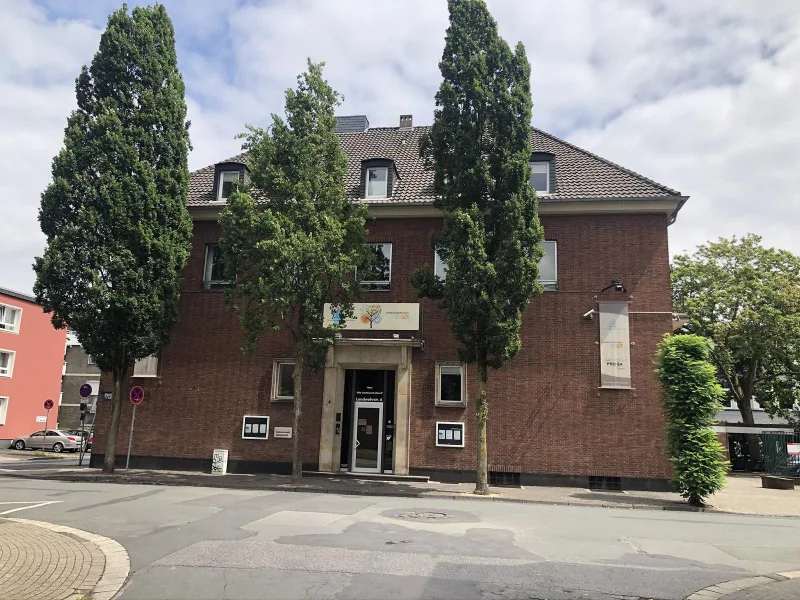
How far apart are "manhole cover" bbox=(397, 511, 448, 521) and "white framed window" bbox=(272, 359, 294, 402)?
9116 mm

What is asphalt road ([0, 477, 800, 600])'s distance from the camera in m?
6.29

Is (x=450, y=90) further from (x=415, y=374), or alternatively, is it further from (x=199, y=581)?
(x=199, y=581)

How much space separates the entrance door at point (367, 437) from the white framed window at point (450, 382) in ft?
6.66

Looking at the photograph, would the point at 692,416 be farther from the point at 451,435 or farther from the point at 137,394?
the point at 137,394

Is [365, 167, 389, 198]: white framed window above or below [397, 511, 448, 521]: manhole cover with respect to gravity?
above

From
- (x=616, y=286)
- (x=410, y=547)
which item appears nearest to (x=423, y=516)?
(x=410, y=547)

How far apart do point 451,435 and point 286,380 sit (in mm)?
5477

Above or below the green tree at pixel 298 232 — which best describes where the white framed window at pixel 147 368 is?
below

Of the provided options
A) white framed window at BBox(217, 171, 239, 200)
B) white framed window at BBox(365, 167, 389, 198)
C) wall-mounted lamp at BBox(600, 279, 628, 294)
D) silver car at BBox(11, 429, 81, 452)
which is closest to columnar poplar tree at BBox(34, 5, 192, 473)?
white framed window at BBox(217, 171, 239, 200)

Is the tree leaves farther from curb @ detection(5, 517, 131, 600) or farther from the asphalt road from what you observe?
curb @ detection(5, 517, 131, 600)

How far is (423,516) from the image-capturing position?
433 inches

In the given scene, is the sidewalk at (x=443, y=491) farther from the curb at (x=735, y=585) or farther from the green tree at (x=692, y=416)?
the curb at (x=735, y=585)

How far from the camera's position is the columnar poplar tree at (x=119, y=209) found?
1772cm

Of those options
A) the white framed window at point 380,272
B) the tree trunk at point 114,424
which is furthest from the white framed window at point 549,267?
the tree trunk at point 114,424
